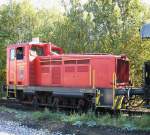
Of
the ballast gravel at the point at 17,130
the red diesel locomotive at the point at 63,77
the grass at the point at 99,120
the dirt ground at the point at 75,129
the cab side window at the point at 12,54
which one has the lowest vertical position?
the ballast gravel at the point at 17,130

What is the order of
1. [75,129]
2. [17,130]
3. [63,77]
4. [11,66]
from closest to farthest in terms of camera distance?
[75,129] < [17,130] < [63,77] < [11,66]

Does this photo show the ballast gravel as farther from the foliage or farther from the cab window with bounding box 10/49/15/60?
the foliage

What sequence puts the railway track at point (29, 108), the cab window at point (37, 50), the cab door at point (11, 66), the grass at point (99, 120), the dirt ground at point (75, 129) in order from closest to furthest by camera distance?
1. the dirt ground at point (75, 129)
2. the grass at point (99, 120)
3. the railway track at point (29, 108)
4. the cab window at point (37, 50)
5. the cab door at point (11, 66)

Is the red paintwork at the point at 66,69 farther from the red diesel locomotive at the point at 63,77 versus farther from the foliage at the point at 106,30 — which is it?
the foliage at the point at 106,30

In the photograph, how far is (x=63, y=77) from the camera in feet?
58.1

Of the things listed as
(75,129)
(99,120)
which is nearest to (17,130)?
(75,129)

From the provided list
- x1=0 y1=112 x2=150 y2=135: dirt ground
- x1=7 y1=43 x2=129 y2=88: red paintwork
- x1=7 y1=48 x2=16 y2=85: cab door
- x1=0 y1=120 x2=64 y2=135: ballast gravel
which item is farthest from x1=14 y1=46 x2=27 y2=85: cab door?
x1=0 y1=120 x2=64 y2=135: ballast gravel

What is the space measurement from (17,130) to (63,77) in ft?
16.7

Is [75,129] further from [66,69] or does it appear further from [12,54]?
[12,54]

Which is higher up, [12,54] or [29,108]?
[12,54]

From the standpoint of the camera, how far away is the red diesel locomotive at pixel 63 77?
51.9 feet

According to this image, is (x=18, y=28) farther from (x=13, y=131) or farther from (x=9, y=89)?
(x=13, y=131)

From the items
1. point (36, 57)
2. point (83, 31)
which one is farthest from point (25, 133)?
point (83, 31)

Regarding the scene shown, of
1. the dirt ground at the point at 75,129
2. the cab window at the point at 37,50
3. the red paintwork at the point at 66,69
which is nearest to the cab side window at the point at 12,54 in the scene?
the red paintwork at the point at 66,69
